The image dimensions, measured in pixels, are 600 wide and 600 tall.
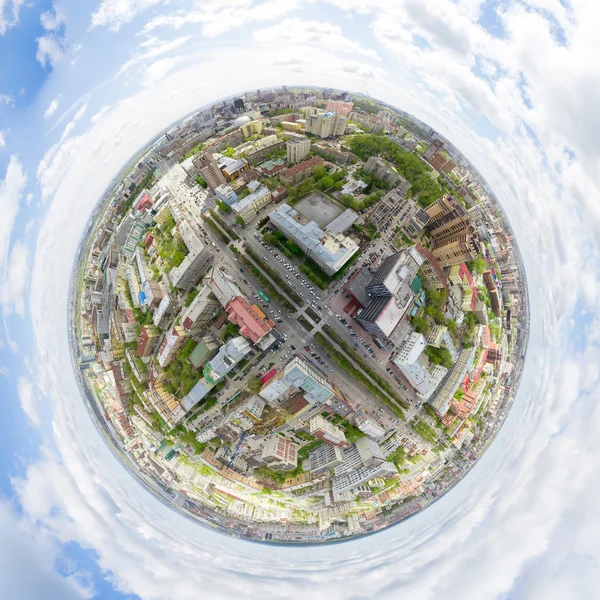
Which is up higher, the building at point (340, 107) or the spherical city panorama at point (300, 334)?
the building at point (340, 107)

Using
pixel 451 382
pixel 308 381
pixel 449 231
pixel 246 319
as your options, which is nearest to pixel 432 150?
pixel 449 231

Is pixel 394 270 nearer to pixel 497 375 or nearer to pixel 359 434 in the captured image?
pixel 359 434

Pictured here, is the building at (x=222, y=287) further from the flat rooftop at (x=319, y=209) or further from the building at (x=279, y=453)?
the building at (x=279, y=453)

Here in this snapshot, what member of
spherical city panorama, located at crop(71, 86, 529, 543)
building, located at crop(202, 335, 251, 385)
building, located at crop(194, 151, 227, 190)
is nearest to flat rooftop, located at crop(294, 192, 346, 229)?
spherical city panorama, located at crop(71, 86, 529, 543)

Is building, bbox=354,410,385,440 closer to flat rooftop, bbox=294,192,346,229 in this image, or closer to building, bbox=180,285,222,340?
building, bbox=180,285,222,340

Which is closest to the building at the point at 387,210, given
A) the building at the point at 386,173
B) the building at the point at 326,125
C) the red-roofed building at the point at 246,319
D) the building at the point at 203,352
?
the building at the point at 386,173

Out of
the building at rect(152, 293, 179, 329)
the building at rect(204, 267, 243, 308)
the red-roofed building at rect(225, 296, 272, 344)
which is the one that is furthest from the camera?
the building at rect(152, 293, 179, 329)

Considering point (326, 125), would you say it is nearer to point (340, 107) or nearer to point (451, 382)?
point (340, 107)
